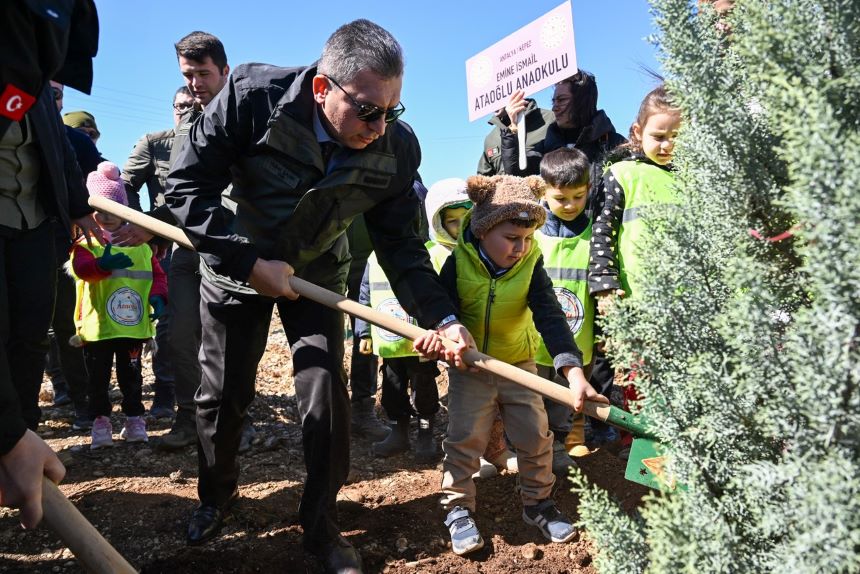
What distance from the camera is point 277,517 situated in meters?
3.22

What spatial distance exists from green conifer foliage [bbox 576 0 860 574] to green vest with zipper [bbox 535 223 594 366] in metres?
2.34

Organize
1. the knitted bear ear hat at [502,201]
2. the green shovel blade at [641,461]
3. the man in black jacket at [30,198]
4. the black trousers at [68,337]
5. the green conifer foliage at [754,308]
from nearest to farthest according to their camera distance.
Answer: the green conifer foliage at [754,308] → the man in black jacket at [30,198] → the green shovel blade at [641,461] → the knitted bear ear hat at [502,201] → the black trousers at [68,337]

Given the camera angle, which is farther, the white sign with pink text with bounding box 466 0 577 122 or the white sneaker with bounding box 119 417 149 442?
the white sign with pink text with bounding box 466 0 577 122

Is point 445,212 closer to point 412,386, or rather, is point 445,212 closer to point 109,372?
point 412,386

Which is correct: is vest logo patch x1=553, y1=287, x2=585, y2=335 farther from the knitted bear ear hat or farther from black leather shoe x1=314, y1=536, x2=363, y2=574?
black leather shoe x1=314, y1=536, x2=363, y2=574

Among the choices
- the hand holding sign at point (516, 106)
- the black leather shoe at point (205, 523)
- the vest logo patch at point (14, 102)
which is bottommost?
the black leather shoe at point (205, 523)

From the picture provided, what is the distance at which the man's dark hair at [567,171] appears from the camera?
161 inches

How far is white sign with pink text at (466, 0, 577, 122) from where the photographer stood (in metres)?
5.16

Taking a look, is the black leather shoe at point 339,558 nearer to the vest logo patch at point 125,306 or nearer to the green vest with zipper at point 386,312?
the green vest with zipper at point 386,312

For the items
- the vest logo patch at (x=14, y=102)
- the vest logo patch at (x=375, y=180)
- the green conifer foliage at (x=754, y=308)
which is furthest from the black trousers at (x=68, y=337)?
the green conifer foliage at (x=754, y=308)

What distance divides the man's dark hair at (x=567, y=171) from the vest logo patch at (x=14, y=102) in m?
2.90

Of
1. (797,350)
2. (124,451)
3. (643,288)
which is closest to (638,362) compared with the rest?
(643,288)

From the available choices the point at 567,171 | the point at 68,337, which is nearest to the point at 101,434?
the point at 68,337

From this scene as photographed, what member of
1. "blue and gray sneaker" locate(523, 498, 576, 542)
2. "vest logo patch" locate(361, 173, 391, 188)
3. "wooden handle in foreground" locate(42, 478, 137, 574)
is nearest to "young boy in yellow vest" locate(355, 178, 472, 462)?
"blue and gray sneaker" locate(523, 498, 576, 542)
